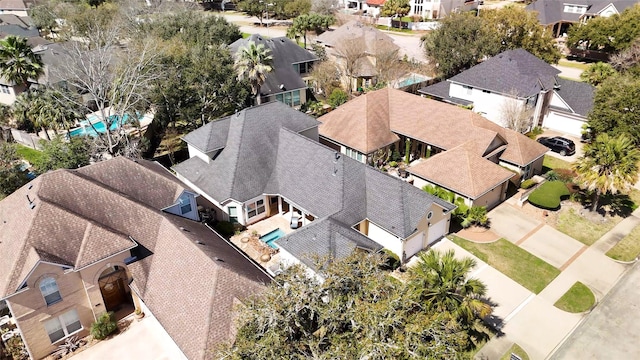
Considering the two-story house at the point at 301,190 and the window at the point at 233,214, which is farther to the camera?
the window at the point at 233,214

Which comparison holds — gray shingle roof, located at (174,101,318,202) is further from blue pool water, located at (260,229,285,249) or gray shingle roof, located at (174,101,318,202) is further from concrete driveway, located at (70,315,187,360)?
concrete driveway, located at (70,315,187,360)

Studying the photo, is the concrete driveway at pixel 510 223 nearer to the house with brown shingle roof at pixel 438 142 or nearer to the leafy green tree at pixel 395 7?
the house with brown shingle roof at pixel 438 142

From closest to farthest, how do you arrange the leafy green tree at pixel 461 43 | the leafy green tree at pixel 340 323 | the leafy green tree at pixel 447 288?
1. the leafy green tree at pixel 340 323
2. the leafy green tree at pixel 447 288
3. the leafy green tree at pixel 461 43

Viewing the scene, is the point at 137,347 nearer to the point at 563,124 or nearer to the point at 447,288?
the point at 447,288

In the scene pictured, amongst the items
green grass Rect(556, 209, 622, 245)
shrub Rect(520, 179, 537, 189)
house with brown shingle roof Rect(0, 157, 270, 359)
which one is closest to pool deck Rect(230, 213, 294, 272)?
house with brown shingle roof Rect(0, 157, 270, 359)

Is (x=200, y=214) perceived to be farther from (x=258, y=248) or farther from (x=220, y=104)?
(x=220, y=104)

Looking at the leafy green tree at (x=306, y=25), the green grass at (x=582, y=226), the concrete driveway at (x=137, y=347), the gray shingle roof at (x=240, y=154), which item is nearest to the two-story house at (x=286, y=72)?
the gray shingle roof at (x=240, y=154)
